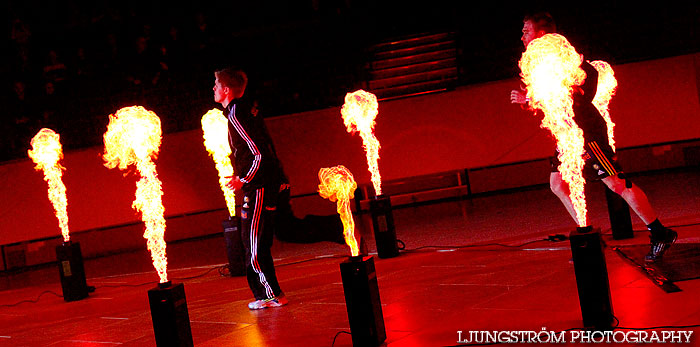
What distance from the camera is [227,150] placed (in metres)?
7.64

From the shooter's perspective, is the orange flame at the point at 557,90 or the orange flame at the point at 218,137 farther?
the orange flame at the point at 218,137

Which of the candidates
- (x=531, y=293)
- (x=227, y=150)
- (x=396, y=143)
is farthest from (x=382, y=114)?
(x=531, y=293)

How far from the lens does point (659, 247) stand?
17.0 feet

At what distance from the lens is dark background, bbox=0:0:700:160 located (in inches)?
525

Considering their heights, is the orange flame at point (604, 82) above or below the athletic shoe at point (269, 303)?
above

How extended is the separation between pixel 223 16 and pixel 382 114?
5.17m

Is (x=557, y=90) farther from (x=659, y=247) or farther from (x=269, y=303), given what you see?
(x=269, y=303)

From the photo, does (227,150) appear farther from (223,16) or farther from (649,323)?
(223,16)

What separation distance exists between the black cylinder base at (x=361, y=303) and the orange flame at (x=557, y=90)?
→ 1.21m

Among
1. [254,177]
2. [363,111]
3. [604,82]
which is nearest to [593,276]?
[254,177]

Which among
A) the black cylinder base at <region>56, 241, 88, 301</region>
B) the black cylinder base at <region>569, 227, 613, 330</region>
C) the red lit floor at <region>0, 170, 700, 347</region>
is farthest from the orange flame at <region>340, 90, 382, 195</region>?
the black cylinder base at <region>569, 227, 613, 330</region>

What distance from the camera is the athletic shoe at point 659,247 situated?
516 cm

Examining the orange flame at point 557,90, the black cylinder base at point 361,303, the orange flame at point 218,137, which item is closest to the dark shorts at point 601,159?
the orange flame at point 557,90

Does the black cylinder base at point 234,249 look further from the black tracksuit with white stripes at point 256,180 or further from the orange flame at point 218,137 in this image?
the black tracksuit with white stripes at point 256,180
